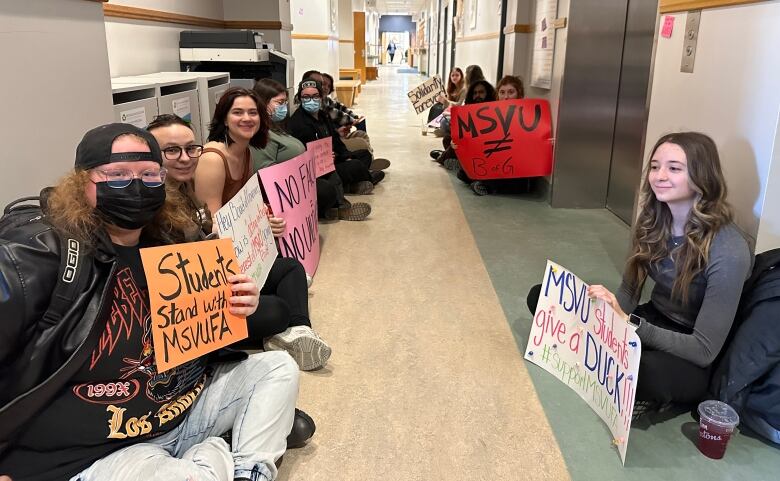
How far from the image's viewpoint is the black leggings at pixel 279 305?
7.64 ft

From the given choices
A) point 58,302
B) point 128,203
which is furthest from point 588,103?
point 58,302

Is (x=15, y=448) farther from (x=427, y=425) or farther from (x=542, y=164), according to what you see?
(x=542, y=164)

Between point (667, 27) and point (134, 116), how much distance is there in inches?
100

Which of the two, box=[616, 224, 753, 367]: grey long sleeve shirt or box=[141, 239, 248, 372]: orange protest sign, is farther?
box=[616, 224, 753, 367]: grey long sleeve shirt

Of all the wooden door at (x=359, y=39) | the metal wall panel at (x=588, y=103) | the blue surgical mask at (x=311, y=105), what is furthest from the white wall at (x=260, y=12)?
the wooden door at (x=359, y=39)

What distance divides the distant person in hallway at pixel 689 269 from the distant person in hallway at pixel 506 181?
3.20m

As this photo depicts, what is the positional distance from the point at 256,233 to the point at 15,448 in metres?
1.28

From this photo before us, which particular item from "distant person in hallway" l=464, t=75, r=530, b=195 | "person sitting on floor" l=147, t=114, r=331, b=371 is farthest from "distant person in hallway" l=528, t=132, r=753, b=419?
"distant person in hallway" l=464, t=75, r=530, b=195

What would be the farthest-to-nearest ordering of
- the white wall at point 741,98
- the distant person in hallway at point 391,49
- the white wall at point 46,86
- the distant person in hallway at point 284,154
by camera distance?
the distant person in hallway at point 391,49
the distant person in hallway at point 284,154
the white wall at point 741,98
the white wall at point 46,86

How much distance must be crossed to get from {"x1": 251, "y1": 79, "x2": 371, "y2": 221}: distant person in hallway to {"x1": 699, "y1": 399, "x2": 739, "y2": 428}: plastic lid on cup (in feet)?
7.53

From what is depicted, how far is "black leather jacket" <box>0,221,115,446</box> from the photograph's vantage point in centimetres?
124

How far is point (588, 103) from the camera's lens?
4668 mm

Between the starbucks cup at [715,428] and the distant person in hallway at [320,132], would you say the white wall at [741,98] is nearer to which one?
the starbucks cup at [715,428]

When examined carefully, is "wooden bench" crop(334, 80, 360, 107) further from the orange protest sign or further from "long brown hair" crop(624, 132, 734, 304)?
the orange protest sign
